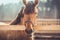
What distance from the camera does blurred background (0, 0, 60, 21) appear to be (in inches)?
67.1

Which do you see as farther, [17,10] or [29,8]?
[17,10]

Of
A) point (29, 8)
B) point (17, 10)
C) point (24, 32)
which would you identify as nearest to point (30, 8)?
point (29, 8)

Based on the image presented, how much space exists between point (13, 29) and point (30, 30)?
165mm

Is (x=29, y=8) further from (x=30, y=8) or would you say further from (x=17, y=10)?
(x=17, y=10)

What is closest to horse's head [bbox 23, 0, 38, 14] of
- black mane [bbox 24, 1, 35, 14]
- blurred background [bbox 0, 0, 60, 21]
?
black mane [bbox 24, 1, 35, 14]

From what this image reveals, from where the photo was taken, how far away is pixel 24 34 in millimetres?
982

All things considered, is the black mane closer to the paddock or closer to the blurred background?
the paddock

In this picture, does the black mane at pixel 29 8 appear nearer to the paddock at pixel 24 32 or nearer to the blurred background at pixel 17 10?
the paddock at pixel 24 32

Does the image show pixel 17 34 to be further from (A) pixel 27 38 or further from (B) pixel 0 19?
(B) pixel 0 19

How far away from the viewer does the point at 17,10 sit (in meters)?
1.70

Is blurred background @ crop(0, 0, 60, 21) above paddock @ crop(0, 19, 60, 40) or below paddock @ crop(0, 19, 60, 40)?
above

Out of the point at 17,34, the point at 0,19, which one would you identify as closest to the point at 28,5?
the point at 17,34

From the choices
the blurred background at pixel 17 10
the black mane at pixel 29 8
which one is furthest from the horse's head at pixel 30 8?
the blurred background at pixel 17 10

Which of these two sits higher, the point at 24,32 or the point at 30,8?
the point at 30,8
